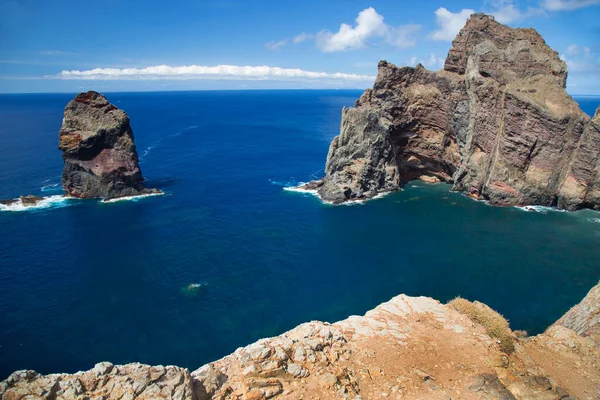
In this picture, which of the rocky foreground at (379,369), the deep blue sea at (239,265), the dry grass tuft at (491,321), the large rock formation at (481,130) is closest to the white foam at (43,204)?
the deep blue sea at (239,265)

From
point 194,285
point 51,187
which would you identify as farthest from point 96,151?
point 194,285

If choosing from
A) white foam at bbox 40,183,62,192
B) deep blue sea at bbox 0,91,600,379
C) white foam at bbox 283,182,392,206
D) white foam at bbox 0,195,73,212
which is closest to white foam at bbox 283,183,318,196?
white foam at bbox 283,182,392,206

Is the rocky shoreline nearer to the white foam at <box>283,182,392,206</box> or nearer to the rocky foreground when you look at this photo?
the white foam at <box>283,182,392,206</box>

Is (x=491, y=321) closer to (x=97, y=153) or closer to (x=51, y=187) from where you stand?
(x=97, y=153)

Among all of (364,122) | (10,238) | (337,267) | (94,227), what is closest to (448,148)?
(364,122)

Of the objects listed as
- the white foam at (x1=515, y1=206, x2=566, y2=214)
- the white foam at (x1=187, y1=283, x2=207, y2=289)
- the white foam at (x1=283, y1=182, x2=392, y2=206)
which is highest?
the white foam at (x1=283, y1=182, x2=392, y2=206)

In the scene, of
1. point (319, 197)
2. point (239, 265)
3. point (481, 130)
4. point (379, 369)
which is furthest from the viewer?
point (319, 197)
